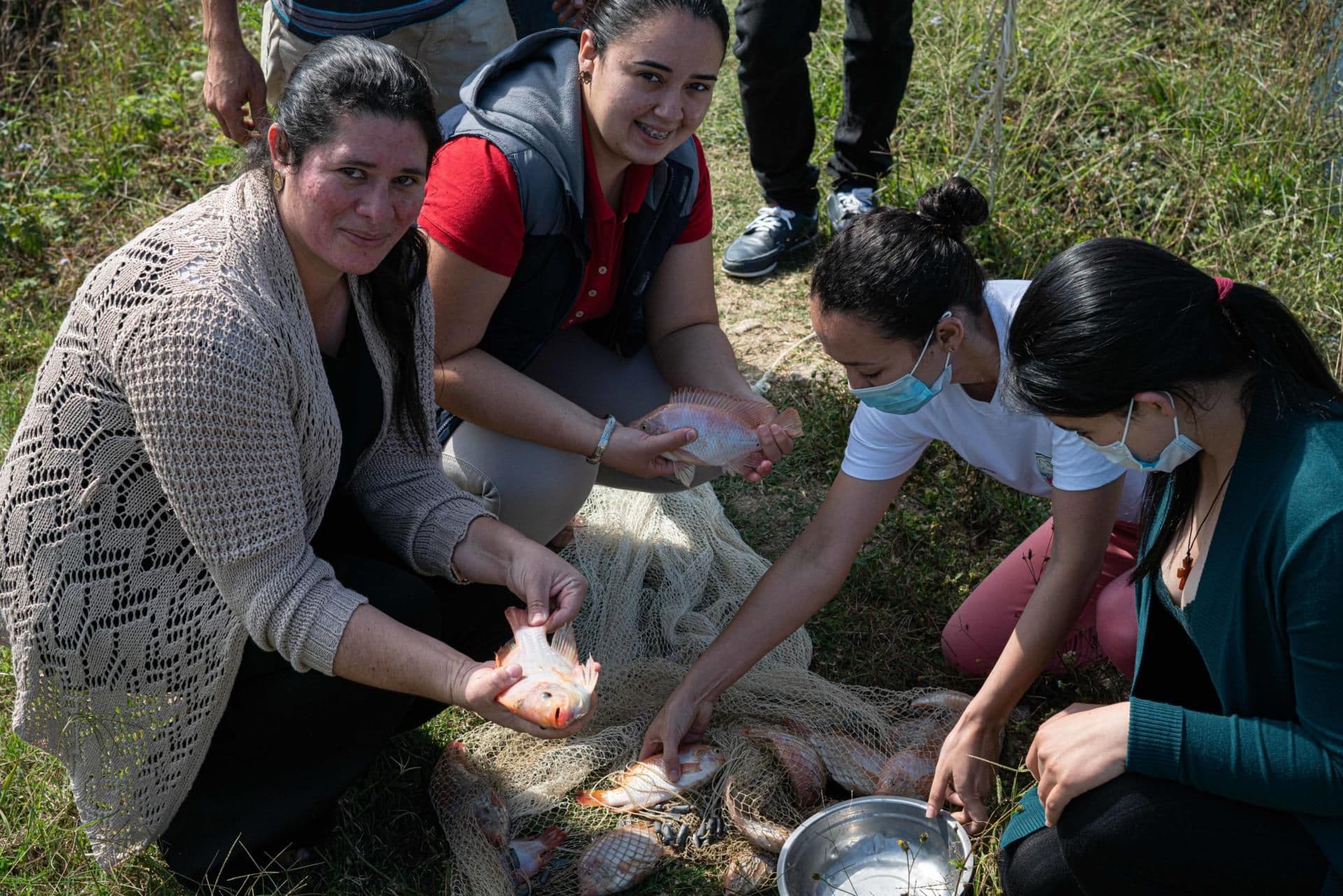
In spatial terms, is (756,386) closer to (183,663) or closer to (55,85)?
(183,663)

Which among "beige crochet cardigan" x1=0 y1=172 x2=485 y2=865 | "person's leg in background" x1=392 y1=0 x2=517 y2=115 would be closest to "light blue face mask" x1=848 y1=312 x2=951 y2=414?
"beige crochet cardigan" x1=0 y1=172 x2=485 y2=865

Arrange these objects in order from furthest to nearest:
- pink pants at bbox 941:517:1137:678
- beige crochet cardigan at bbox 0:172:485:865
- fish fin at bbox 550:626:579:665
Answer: pink pants at bbox 941:517:1137:678 → fish fin at bbox 550:626:579:665 → beige crochet cardigan at bbox 0:172:485:865

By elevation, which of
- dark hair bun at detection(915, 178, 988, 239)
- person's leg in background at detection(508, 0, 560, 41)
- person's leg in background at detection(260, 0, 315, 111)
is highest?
person's leg in background at detection(508, 0, 560, 41)

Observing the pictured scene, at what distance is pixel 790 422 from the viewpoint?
3369 millimetres

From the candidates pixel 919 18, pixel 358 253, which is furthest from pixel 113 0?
pixel 358 253

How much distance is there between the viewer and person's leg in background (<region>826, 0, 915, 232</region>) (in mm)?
5039

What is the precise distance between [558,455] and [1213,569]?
187cm

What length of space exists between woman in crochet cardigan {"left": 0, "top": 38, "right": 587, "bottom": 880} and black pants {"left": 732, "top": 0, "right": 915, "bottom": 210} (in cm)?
276

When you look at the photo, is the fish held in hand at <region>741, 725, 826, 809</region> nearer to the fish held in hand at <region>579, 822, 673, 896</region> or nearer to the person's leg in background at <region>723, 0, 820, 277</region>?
the fish held in hand at <region>579, 822, 673, 896</region>

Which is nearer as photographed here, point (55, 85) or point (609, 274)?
point (609, 274)

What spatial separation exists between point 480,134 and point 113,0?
489 centimetres

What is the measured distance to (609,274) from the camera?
351 cm

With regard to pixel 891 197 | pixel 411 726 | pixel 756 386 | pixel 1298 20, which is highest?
pixel 1298 20

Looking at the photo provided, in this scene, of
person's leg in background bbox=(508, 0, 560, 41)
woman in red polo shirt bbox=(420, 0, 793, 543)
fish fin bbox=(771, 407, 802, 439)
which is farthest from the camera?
person's leg in background bbox=(508, 0, 560, 41)
